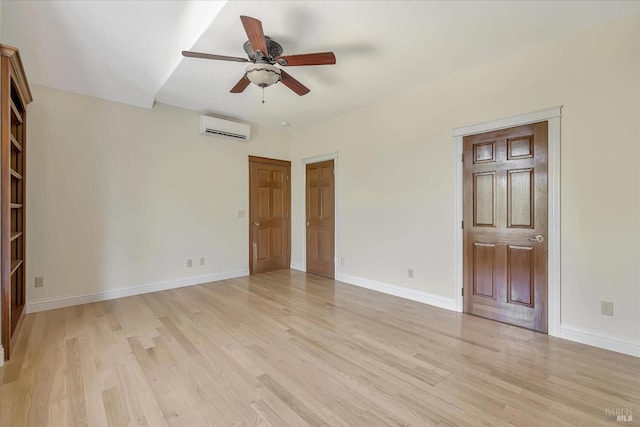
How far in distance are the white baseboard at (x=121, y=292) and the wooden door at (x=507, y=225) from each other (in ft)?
12.0

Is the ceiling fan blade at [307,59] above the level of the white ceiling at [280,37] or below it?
below

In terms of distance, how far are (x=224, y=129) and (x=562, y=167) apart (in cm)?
430

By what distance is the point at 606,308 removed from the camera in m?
2.38

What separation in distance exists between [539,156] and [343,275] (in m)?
3.01

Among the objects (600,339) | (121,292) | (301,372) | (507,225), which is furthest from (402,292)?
(121,292)

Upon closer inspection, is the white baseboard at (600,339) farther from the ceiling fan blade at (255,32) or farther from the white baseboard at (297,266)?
the white baseboard at (297,266)

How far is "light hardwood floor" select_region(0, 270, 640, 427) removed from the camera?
1.63 metres

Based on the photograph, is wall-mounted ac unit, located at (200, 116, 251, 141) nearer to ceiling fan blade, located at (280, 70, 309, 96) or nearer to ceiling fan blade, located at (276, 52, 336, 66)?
ceiling fan blade, located at (280, 70, 309, 96)

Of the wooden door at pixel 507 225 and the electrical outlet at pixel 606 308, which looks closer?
the electrical outlet at pixel 606 308

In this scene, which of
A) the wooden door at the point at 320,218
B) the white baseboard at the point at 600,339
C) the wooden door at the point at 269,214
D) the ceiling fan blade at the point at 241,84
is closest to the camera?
the white baseboard at the point at 600,339

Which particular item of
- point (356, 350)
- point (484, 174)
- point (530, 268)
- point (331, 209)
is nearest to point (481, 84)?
point (484, 174)

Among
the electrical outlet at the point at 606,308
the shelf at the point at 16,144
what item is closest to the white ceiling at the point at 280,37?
the shelf at the point at 16,144

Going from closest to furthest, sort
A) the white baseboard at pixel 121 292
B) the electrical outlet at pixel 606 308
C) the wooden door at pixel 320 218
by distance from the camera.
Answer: the electrical outlet at pixel 606 308 < the white baseboard at pixel 121 292 < the wooden door at pixel 320 218

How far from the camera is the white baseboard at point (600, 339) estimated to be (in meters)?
2.26
